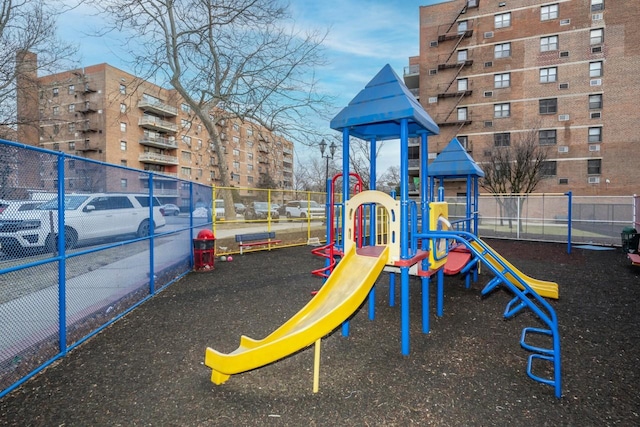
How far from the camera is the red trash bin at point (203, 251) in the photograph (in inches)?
345

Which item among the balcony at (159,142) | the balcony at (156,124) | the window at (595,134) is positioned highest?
the balcony at (156,124)

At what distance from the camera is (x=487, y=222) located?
1898cm

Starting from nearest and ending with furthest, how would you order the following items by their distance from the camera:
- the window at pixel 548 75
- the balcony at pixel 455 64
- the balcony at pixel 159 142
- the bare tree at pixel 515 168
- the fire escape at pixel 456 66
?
the bare tree at pixel 515 168 → the window at pixel 548 75 → the balcony at pixel 455 64 → the fire escape at pixel 456 66 → the balcony at pixel 159 142

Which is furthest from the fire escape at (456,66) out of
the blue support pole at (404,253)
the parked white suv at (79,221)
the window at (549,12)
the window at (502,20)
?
the parked white suv at (79,221)

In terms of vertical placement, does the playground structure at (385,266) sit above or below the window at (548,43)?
below

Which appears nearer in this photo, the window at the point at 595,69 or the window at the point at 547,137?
the window at the point at 595,69

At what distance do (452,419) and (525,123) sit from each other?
3612 centimetres

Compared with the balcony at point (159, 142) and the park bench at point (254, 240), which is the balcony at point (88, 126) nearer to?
the balcony at point (159, 142)

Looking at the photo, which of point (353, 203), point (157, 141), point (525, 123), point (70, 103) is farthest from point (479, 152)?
point (70, 103)

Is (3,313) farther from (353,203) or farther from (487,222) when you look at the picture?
(487,222)

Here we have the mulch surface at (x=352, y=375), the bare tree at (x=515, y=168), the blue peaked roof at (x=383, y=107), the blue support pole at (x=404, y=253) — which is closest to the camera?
the mulch surface at (x=352, y=375)

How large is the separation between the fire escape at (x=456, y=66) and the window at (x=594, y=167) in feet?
36.8

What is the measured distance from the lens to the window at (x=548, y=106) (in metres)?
31.0

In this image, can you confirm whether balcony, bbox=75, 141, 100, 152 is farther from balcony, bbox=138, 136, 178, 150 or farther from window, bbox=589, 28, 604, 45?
window, bbox=589, 28, 604, 45
